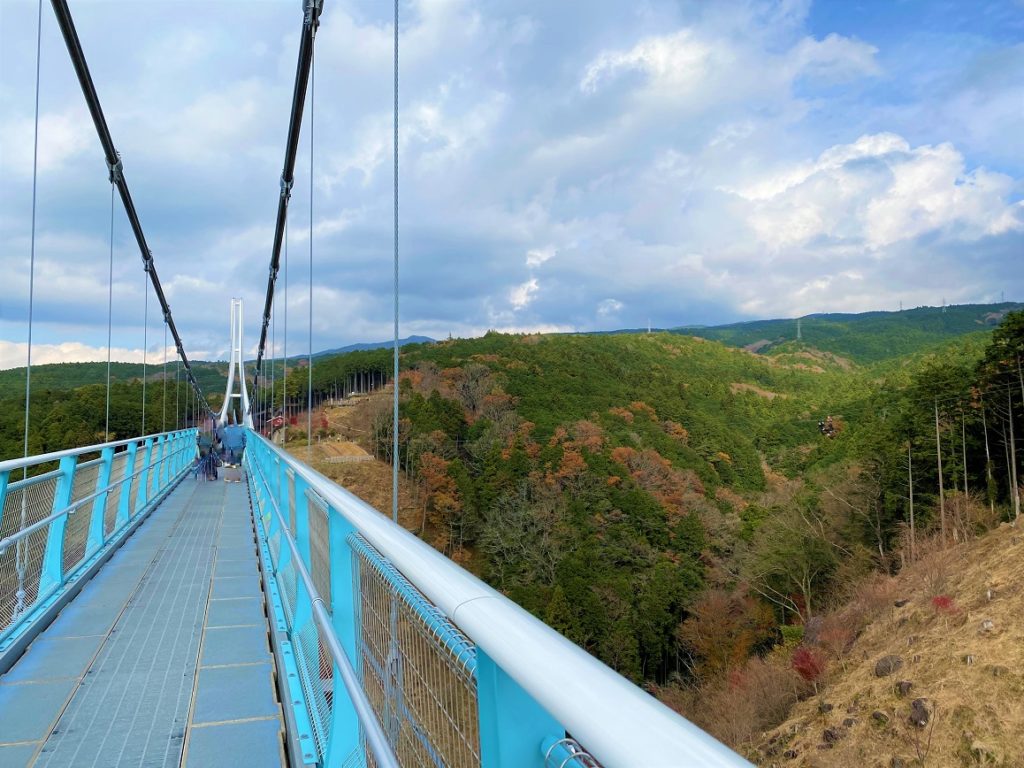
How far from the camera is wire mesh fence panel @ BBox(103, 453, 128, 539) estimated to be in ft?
15.6

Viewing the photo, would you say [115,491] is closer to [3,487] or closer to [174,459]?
[3,487]

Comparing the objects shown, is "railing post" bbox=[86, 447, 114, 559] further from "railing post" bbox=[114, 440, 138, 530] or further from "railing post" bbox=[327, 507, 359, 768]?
"railing post" bbox=[327, 507, 359, 768]

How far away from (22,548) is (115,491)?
248cm

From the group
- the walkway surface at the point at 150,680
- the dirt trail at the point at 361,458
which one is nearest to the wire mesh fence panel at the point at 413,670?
the walkway surface at the point at 150,680

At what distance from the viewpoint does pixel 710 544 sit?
131 feet

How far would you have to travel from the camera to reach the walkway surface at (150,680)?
75.2 inches

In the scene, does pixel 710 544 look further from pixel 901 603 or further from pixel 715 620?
pixel 901 603

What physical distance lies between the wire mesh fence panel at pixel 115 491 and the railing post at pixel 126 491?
0.02 meters

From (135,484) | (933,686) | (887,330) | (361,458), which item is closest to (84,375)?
(361,458)

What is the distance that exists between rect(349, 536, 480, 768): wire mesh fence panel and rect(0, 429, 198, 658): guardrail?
6.36 feet

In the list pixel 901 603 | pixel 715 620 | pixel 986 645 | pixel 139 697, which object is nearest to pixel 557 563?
pixel 715 620

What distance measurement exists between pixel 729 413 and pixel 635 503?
32762mm

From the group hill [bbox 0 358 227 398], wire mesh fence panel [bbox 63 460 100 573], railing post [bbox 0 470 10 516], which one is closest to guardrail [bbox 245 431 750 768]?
railing post [bbox 0 470 10 516]

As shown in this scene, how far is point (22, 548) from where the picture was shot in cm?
Result: 294
